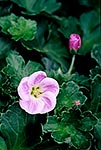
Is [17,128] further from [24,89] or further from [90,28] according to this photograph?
[90,28]

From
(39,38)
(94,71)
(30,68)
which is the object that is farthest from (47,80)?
(39,38)

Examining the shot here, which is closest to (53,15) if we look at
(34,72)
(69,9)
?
(69,9)

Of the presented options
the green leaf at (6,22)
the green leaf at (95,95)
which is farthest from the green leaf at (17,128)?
the green leaf at (6,22)

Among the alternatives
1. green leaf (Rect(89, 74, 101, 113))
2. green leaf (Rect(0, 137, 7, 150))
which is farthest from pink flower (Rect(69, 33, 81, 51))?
green leaf (Rect(0, 137, 7, 150))

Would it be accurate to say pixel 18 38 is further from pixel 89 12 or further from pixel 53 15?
pixel 89 12

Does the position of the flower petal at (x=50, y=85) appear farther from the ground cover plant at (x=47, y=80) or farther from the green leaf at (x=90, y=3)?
the green leaf at (x=90, y=3)
